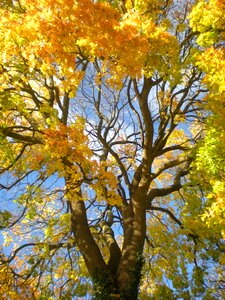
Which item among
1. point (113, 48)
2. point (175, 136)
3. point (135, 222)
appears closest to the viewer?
point (113, 48)

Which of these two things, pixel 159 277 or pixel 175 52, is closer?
pixel 175 52

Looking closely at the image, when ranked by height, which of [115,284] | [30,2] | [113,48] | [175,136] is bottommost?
[115,284]

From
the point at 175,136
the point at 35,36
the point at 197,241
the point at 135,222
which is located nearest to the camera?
the point at 35,36

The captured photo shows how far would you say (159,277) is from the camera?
11742 mm

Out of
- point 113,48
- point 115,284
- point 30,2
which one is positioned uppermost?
point 30,2

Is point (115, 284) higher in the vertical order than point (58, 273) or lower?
lower

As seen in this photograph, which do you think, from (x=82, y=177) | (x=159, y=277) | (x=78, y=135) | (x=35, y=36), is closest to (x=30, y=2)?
(x=35, y=36)

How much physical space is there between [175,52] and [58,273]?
28.6 ft

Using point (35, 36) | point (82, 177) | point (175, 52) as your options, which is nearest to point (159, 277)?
point (82, 177)

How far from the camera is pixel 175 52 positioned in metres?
6.55

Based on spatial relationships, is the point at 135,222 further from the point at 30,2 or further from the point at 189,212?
the point at 30,2

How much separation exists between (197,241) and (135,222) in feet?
9.72

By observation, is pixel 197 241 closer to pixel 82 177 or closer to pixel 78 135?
pixel 82 177

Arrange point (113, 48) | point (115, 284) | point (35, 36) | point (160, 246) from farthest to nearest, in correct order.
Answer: point (160, 246) → point (115, 284) → point (113, 48) → point (35, 36)
